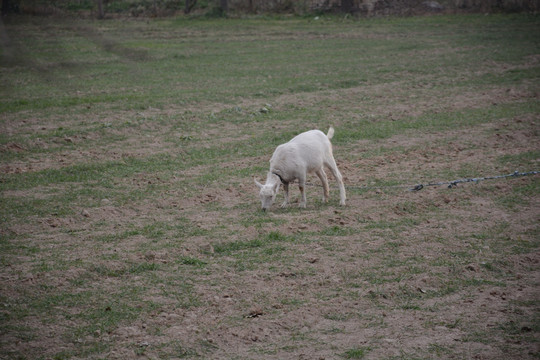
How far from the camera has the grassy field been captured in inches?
235

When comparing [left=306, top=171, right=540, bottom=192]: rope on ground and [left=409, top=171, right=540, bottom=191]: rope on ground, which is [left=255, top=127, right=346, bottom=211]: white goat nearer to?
[left=306, top=171, right=540, bottom=192]: rope on ground

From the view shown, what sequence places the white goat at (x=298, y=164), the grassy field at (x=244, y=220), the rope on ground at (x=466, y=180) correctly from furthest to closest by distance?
1. the rope on ground at (x=466, y=180)
2. the white goat at (x=298, y=164)
3. the grassy field at (x=244, y=220)

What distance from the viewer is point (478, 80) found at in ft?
70.6

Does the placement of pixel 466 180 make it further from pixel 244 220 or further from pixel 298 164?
pixel 244 220

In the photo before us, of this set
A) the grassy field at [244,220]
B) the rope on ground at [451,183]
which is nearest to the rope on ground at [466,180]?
the rope on ground at [451,183]

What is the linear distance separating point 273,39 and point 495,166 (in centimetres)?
2337

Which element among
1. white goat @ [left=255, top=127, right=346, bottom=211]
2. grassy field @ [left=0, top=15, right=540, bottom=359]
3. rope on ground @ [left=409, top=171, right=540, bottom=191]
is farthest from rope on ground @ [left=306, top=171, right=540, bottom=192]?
white goat @ [left=255, top=127, right=346, bottom=211]

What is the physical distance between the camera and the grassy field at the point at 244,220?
5.97m

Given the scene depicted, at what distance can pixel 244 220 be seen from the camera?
9680 mm

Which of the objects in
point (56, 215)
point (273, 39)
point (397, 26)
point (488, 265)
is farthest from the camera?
point (397, 26)

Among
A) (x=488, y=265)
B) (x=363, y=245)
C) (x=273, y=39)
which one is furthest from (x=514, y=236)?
(x=273, y=39)

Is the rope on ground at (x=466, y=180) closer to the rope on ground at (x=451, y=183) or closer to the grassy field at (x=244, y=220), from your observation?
the rope on ground at (x=451, y=183)

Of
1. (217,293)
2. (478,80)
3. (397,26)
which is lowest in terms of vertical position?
(217,293)

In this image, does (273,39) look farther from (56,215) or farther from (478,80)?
(56,215)
